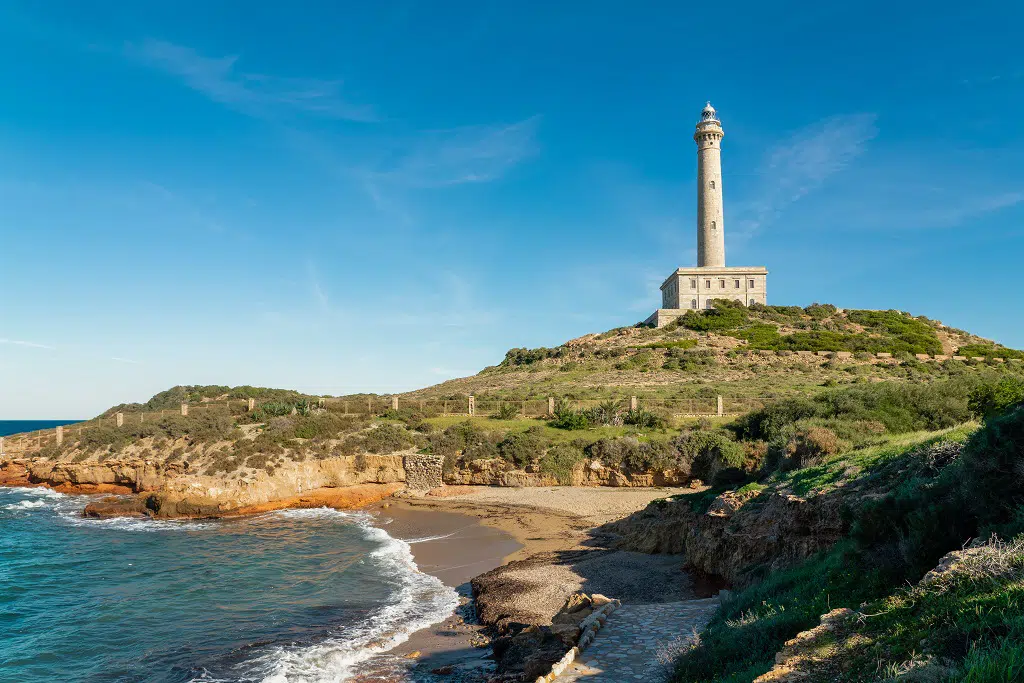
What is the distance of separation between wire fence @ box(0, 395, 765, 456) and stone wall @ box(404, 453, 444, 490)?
681 centimetres

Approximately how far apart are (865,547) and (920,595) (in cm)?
274

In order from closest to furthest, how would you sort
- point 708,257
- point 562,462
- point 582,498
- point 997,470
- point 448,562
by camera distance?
point 997,470, point 448,562, point 582,498, point 562,462, point 708,257

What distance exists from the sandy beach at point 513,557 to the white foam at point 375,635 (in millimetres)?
450

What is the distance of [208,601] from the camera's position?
1561 cm

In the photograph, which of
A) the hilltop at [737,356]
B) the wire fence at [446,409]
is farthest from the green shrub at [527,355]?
the wire fence at [446,409]

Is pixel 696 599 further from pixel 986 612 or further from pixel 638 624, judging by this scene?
pixel 986 612

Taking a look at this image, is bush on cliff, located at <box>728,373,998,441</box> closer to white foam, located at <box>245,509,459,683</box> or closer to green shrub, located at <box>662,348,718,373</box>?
white foam, located at <box>245,509,459,683</box>

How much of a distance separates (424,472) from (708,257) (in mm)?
55243

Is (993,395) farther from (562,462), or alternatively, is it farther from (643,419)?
(562,462)

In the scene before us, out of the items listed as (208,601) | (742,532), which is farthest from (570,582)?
(208,601)

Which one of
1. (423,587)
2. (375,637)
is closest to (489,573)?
(423,587)

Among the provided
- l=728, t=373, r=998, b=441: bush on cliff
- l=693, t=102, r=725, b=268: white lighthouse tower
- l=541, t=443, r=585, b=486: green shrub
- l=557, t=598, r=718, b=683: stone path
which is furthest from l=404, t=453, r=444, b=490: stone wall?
l=693, t=102, r=725, b=268: white lighthouse tower

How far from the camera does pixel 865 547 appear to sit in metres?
Answer: 7.79

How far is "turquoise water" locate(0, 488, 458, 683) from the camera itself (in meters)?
11.8
